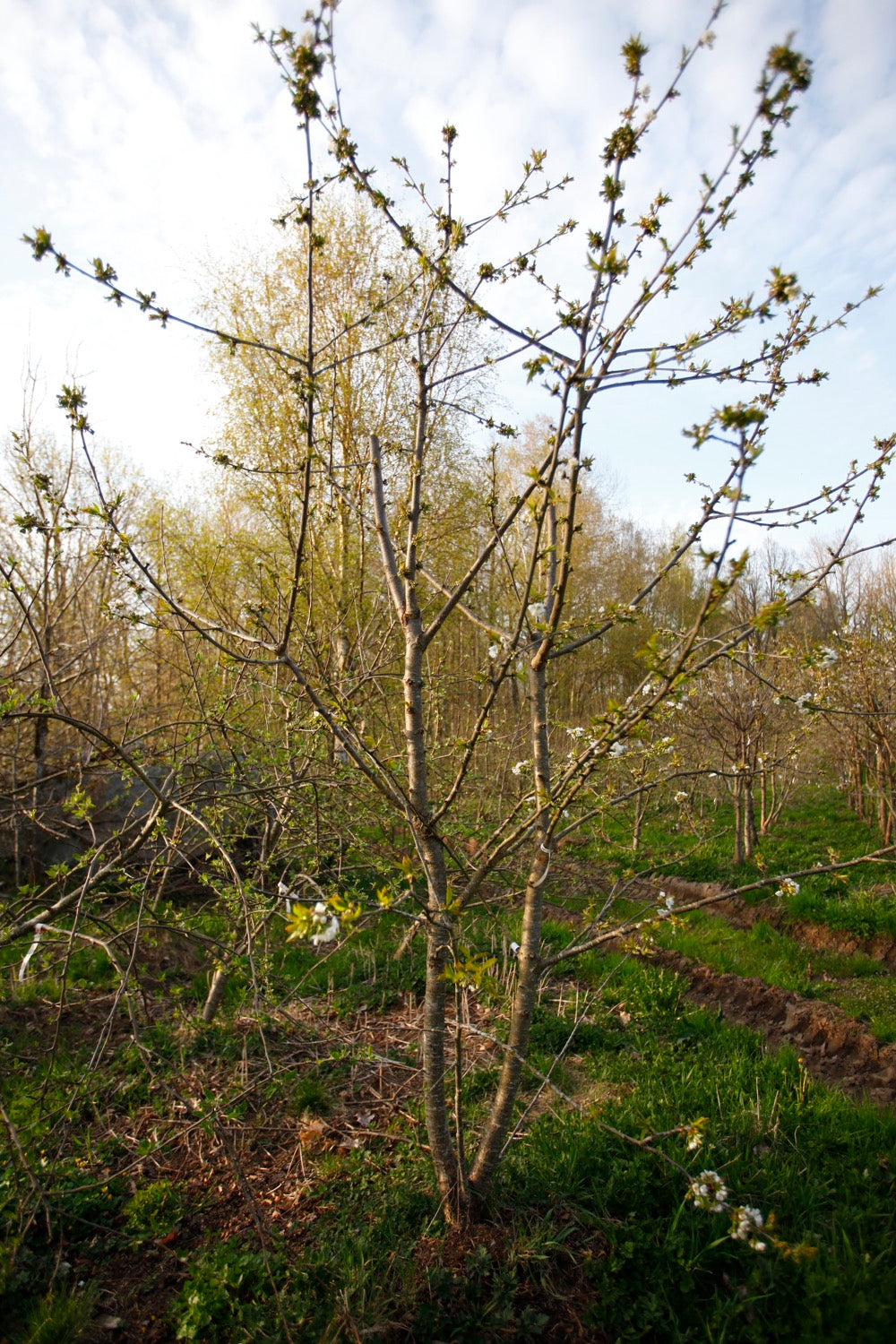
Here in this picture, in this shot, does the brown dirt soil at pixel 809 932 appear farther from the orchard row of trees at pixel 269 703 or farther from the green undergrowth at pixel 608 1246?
the green undergrowth at pixel 608 1246

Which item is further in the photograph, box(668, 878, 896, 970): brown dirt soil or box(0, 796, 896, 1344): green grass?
box(668, 878, 896, 970): brown dirt soil

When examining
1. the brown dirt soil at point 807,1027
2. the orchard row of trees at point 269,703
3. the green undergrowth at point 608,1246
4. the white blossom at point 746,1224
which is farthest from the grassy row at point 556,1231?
the orchard row of trees at point 269,703

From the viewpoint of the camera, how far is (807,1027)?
445cm

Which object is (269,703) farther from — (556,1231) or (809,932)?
(809,932)

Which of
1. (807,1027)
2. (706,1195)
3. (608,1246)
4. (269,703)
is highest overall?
(269,703)

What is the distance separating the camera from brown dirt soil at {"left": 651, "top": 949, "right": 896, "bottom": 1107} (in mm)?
3896

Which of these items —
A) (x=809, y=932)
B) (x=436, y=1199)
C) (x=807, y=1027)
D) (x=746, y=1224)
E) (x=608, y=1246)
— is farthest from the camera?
(x=809, y=932)

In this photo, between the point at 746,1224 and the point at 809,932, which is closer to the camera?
the point at 746,1224

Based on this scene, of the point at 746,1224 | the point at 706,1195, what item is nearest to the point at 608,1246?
the point at 706,1195

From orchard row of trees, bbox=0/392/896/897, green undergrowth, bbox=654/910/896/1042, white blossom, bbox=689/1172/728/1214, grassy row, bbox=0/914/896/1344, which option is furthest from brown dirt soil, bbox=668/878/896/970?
white blossom, bbox=689/1172/728/1214

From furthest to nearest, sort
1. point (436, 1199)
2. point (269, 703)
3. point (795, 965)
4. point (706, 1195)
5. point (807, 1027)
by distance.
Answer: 1. point (795, 965)
2. point (269, 703)
3. point (807, 1027)
4. point (436, 1199)
5. point (706, 1195)

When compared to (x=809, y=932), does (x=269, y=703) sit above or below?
above

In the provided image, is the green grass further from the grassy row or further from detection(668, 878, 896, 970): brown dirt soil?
detection(668, 878, 896, 970): brown dirt soil

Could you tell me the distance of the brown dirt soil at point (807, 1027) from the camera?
390 centimetres
